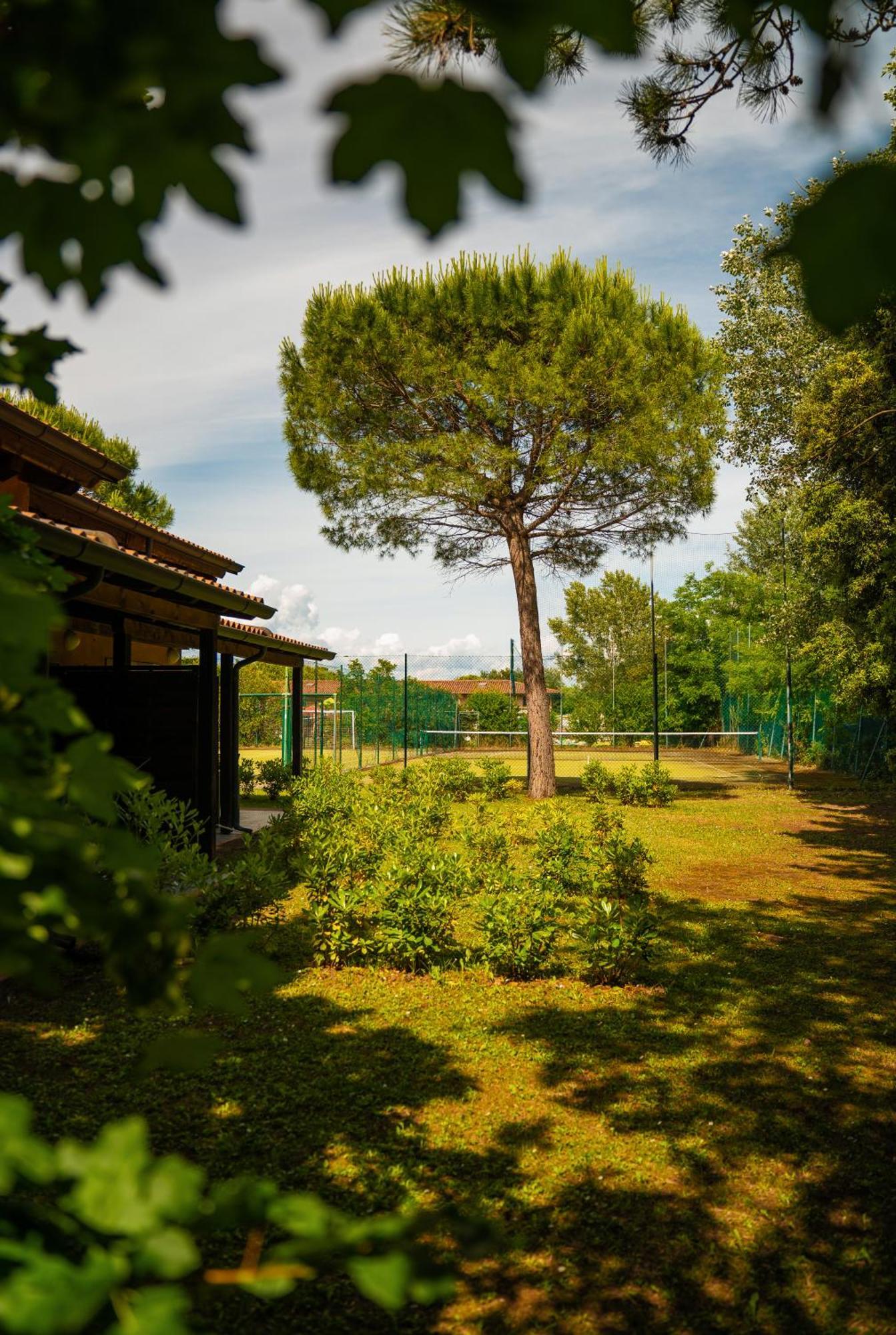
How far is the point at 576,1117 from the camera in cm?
430

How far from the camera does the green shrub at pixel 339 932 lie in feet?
21.6

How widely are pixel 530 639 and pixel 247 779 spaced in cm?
638

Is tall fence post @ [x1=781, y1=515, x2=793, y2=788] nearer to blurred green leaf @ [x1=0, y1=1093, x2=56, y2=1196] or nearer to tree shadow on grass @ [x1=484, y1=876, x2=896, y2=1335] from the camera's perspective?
tree shadow on grass @ [x1=484, y1=876, x2=896, y2=1335]

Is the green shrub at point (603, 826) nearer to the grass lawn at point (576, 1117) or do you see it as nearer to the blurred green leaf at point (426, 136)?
the grass lawn at point (576, 1117)

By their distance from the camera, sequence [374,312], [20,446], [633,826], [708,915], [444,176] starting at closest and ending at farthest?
[444,176], [708,915], [20,446], [633,826], [374,312]

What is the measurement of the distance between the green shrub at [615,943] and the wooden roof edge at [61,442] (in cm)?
606

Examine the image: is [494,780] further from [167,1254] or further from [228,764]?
[167,1254]

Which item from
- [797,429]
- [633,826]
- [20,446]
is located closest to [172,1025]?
[20,446]

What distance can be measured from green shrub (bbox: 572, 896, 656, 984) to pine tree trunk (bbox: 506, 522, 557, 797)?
12253 mm

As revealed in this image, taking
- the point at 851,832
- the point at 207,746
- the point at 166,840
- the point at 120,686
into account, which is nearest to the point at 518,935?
the point at 166,840

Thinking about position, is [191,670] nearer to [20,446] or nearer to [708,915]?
[20,446]

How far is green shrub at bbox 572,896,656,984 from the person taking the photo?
6.23m

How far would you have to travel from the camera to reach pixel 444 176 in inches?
31.8

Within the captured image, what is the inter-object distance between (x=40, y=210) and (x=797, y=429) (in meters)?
16.2
